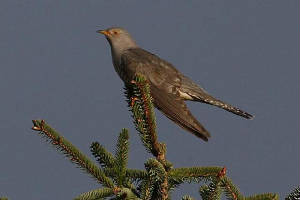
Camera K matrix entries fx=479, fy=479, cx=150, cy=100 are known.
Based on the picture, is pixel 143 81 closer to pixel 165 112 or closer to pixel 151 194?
pixel 151 194

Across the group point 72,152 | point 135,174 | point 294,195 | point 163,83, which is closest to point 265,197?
point 294,195

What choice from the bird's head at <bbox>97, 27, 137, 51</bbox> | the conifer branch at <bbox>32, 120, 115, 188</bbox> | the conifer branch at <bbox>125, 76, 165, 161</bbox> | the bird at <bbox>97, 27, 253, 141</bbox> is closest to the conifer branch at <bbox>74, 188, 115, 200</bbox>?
the conifer branch at <bbox>32, 120, 115, 188</bbox>

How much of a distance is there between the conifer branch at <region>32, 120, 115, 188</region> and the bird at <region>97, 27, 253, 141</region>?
2.99m

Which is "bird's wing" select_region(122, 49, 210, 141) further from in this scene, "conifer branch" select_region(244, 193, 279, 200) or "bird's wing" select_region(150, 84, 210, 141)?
"conifer branch" select_region(244, 193, 279, 200)

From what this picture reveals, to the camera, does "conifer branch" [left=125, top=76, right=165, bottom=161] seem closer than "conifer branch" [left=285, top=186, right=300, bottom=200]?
No

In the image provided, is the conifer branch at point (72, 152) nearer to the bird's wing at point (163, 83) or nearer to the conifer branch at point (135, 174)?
the conifer branch at point (135, 174)

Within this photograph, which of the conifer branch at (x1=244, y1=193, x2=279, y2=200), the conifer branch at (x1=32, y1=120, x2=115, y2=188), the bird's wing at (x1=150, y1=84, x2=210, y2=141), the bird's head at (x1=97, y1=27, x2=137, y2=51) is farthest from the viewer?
the bird's head at (x1=97, y1=27, x2=137, y2=51)

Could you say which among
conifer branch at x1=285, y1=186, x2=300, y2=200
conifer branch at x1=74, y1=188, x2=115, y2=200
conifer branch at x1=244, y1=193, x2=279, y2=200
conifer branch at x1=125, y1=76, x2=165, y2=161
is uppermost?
conifer branch at x1=125, y1=76, x2=165, y2=161

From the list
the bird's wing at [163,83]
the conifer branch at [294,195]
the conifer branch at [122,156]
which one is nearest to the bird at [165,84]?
the bird's wing at [163,83]

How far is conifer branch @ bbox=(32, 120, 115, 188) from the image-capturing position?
11.2ft

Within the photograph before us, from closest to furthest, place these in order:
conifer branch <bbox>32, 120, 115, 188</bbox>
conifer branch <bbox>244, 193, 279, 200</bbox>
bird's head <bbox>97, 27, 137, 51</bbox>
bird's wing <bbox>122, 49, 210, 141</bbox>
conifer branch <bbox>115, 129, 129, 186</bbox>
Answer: conifer branch <bbox>244, 193, 279, 200</bbox>, conifer branch <bbox>32, 120, 115, 188</bbox>, conifer branch <bbox>115, 129, 129, 186</bbox>, bird's wing <bbox>122, 49, 210, 141</bbox>, bird's head <bbox>97, 27, 137, 51</bbox>

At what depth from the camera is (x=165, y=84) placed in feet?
25.0

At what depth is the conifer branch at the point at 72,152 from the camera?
3.41 m

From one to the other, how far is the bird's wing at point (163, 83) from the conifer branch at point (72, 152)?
2.61m
